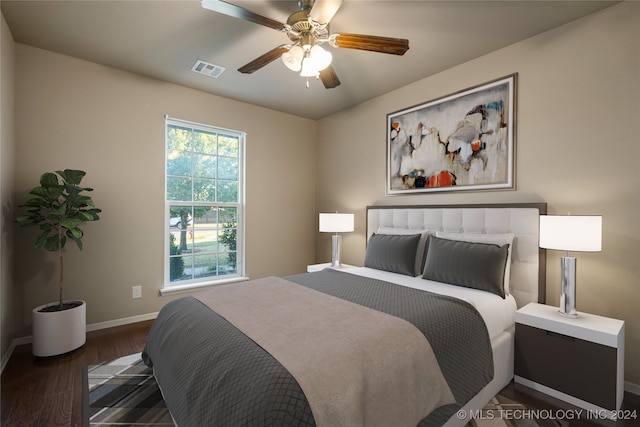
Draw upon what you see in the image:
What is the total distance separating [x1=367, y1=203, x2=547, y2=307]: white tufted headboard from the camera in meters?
2.31

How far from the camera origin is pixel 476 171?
2.76m

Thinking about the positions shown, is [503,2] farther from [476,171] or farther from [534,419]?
[534,419]

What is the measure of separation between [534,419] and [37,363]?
3571 millimetres

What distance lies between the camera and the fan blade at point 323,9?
1.62m

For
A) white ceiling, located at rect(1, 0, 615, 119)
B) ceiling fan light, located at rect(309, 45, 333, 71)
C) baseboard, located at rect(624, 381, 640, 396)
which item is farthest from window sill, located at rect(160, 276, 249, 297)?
baseboard, located at rect(624, 381, 640, 396)

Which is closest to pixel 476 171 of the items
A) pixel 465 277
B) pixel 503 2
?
pixel 465 277

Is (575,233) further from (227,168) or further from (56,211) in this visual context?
(56,211)

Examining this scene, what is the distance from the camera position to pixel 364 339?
1363mm

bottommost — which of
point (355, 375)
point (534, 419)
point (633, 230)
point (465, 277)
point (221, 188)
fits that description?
point (534, 419)

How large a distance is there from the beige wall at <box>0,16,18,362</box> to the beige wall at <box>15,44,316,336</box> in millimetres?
107

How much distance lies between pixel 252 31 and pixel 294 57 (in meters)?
0.61

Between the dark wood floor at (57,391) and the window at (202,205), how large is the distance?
3.04ft

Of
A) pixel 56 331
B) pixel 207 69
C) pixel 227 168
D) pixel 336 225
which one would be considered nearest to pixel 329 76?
pixel 207 69

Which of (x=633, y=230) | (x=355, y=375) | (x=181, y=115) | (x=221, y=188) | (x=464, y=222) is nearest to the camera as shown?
(x=355, y=375)
